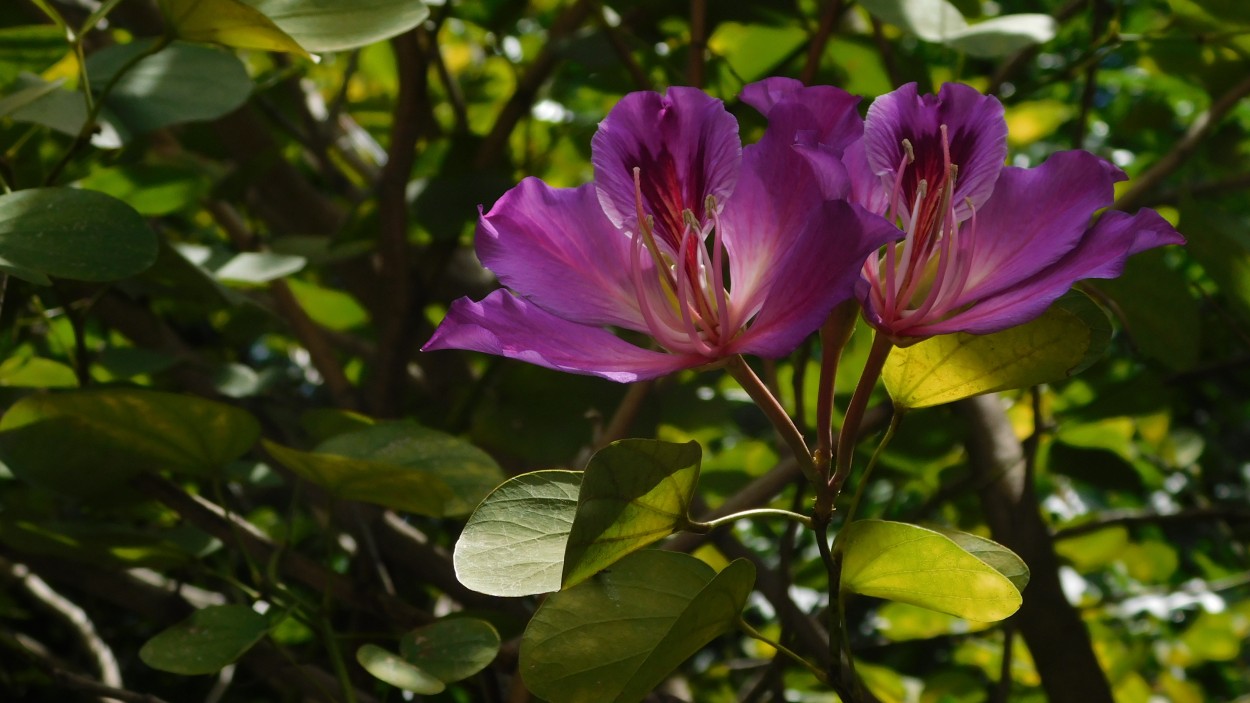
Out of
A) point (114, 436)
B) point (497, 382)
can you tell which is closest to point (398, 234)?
point (497, 382)

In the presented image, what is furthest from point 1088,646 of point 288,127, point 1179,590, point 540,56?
point 288,127

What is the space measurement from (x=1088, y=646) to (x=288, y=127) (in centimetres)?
95

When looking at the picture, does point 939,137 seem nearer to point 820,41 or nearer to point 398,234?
point 820,41

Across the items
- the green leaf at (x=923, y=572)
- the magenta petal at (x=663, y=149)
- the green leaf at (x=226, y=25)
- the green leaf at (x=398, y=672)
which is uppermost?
the green leaf at (x=226, y=25)

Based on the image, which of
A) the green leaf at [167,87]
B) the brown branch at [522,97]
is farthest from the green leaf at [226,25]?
the brown branch at [522,97]

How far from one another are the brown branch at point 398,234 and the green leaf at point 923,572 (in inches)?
25.3

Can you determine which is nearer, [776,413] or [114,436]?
[776,413]

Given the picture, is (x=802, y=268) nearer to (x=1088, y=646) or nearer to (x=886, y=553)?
(x=886, y=553)

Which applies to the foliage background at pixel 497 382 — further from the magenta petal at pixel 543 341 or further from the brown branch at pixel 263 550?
the magenta petal at pixel 543 341

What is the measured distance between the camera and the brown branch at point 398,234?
3.22 ft

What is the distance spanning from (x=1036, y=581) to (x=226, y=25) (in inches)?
29.3

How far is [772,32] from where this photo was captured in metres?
1.09

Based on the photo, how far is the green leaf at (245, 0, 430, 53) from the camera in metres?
0.60

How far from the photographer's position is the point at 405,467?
2.02 ft
